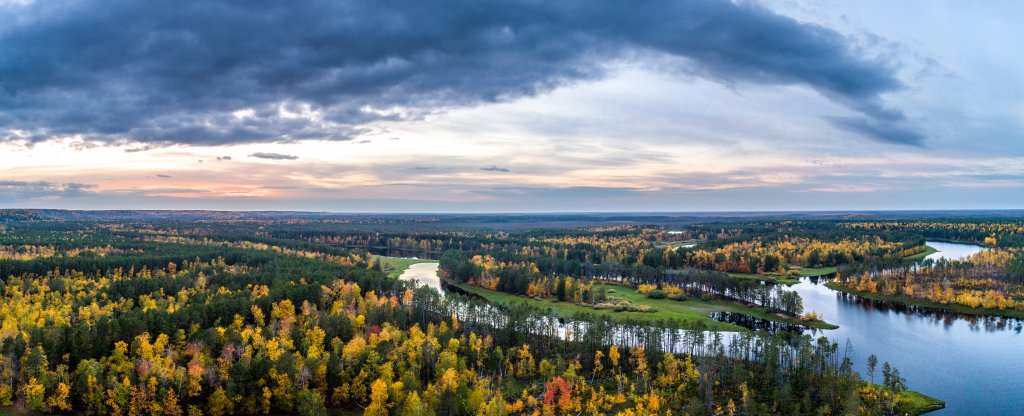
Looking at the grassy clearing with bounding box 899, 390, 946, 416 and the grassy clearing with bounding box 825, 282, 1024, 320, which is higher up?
the grassy clearing with bounding box 825, 282, 1024, 320

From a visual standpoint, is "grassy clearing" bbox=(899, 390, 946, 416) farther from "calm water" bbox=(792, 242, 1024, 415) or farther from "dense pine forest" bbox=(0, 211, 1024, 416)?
"calm water" bbox=(792, 242, 1024, 415)

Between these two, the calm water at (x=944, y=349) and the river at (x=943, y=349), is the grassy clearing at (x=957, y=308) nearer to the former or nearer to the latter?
the river at (x=943, y=349)

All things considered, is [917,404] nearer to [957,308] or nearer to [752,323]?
[752,323]

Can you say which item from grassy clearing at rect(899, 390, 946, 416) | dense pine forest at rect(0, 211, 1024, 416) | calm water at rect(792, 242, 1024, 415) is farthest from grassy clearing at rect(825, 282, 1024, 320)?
grassy clearing at rect(899, 390, 946, 416)

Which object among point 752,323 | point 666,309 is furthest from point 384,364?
point 666,309

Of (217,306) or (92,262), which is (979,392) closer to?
(217,306)

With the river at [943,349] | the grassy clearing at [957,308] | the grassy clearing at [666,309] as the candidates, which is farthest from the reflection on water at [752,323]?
the grassy clearing at [957,308]
